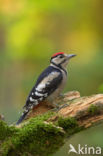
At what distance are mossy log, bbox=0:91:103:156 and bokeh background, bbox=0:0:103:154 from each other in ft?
19.1

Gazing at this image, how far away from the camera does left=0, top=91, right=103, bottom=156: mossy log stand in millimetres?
5180

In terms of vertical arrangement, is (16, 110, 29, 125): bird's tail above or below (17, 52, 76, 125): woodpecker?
below

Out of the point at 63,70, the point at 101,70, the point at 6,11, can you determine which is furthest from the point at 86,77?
the point at 63,70

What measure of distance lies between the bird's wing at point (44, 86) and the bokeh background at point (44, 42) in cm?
444

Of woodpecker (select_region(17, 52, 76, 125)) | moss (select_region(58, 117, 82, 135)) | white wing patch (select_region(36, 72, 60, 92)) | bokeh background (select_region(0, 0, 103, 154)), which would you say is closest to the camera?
moss (select_region(58, 117, 82, 135))

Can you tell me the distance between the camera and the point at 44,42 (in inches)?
607

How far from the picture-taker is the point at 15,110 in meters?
11.7

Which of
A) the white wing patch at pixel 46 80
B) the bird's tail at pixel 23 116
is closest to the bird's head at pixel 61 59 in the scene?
the white wing patch at pixel 46 80

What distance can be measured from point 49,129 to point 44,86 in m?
1.68

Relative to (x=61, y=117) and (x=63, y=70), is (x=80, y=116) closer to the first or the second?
(x=61, y=117)

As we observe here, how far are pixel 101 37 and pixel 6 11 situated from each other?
3919 millimetres
